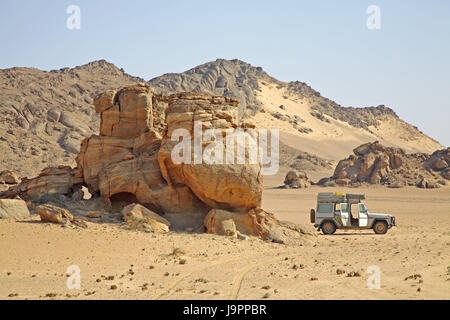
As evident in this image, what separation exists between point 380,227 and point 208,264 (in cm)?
985

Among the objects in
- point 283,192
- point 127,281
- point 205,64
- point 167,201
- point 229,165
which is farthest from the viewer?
point 205,64

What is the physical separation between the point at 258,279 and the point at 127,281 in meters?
3.07

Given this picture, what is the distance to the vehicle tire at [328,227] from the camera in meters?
21.0

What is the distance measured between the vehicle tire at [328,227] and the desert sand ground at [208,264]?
431mm

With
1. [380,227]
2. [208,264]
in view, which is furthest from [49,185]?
[380,227]

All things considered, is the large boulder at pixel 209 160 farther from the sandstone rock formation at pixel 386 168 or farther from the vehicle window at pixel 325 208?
the sandstone rock formation at pixel 386 168

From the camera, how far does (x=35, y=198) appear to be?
1947 cm

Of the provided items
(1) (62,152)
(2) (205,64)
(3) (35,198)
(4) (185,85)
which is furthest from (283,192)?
(2) (205,64)

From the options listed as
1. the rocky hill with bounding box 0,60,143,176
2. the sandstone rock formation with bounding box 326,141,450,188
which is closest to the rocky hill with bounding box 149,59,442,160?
the rocky hill with bounding box 0,60,143,176

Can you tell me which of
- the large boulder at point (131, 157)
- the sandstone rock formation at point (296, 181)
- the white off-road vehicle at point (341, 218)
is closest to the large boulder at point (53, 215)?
the large boulder at point (131, 157)

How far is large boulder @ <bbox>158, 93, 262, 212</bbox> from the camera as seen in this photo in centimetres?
1777

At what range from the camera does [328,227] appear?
2108 cm

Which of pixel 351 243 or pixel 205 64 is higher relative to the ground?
pixel 205 64

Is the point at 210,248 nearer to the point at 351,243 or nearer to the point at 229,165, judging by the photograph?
the point at 229,165
